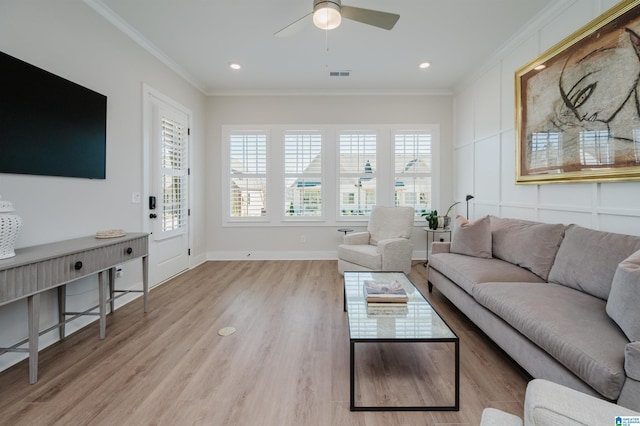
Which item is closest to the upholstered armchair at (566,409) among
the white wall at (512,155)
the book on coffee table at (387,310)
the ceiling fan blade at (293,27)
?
the book on coffee table at (387,310)

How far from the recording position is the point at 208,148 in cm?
493

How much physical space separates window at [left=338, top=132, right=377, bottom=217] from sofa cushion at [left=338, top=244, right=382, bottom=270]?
1.03 metres

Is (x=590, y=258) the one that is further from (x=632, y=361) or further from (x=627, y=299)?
(x=632, y=361)

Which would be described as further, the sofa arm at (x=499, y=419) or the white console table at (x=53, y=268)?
→ the white console table at (x=53, y=268)

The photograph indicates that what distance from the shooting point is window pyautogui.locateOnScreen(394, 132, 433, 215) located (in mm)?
4918

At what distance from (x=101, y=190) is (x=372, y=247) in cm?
324

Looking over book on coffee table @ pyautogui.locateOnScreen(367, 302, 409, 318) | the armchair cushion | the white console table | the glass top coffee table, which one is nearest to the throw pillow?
the armchair cushion

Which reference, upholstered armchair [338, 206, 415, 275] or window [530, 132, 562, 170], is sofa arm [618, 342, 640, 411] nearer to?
window [530, 132, 562, 170]

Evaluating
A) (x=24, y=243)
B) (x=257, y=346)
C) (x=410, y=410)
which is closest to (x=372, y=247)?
(x=257, y=346)

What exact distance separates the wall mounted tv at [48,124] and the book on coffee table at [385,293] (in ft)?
8.72

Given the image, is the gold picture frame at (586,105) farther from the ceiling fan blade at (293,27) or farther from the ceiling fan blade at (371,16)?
the ceiling fan blade at (293,27)

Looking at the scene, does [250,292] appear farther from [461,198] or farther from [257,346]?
[461,198]

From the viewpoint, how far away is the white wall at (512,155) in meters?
2.23

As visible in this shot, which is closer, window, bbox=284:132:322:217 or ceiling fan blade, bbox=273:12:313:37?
ceiling fan blade, bbox=273:12:313:37
